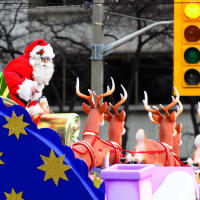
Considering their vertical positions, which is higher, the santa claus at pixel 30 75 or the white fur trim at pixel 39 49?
the white fur trim at pixel 39 49

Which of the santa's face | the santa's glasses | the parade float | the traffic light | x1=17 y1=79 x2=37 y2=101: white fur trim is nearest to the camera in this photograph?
the parade float

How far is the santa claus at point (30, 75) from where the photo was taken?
6559mm

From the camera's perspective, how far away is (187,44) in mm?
7754

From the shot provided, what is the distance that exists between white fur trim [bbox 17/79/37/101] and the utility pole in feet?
20.5

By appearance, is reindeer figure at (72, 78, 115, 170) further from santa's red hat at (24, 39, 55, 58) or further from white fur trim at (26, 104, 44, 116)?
white fur trim at (26, 104, 44, 116)

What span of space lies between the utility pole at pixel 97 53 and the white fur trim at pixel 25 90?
6.24m

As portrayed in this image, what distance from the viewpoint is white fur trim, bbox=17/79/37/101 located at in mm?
6504

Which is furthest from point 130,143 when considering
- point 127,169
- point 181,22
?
point 127,169

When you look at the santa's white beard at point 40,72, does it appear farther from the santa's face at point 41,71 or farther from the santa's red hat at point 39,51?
the santa's red hat at point 39,51

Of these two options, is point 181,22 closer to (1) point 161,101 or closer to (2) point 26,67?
(2) point 26,67

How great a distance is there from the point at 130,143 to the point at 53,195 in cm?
1535

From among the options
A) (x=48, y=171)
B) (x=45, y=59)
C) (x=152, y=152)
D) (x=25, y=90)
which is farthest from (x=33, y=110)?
(x=48, y=171)

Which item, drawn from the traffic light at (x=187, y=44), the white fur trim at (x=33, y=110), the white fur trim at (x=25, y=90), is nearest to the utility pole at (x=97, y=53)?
the traffic light at (x=187, y=44)

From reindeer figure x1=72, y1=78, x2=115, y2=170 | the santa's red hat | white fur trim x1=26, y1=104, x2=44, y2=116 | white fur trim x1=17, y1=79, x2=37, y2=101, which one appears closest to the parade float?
white fur trim x1=17, y1=79, x2=37, y2=101
